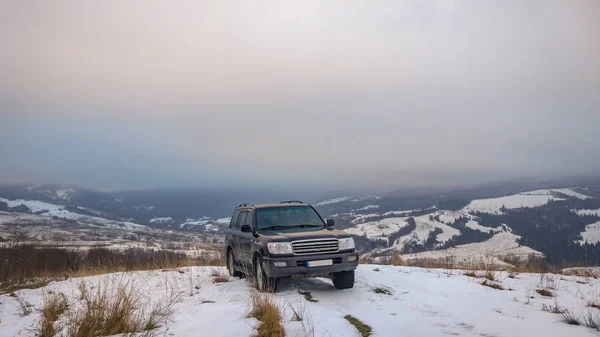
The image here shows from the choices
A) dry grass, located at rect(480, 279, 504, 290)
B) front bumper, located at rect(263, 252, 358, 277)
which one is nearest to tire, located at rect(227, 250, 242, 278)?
front bumper, located at rect(263, 252, 358, 277)

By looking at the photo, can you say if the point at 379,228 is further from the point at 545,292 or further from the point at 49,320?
→ the point at 49,320

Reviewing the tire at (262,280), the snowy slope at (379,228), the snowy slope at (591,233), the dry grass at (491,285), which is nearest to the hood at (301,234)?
the tire at (262,280)

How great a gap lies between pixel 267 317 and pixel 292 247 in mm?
3299

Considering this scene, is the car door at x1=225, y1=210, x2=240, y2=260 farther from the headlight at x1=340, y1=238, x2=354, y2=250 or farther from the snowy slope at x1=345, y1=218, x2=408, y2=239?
the snowy slope at x1=345, y1=218, x2=408, y2=239

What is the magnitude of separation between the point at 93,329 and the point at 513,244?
159m

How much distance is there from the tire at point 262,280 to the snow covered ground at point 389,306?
0.93 ft

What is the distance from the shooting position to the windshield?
32.0 ft

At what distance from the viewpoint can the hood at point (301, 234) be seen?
8.44 m

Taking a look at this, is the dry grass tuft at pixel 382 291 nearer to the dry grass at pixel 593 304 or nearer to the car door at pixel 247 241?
the car door at pixel 247 241

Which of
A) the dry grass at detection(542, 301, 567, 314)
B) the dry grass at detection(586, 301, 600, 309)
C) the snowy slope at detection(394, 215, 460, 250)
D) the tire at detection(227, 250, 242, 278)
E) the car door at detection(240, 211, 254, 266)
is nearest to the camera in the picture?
the dry grass at detection(542, 301, 567, 314)

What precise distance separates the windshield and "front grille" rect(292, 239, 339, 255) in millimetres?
1263

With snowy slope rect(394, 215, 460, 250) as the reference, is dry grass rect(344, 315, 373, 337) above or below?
above

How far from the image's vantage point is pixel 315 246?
27.5 feet

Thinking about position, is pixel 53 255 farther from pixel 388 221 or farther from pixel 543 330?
pixel 388 221
